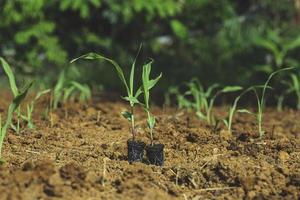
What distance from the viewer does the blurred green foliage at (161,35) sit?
717 cm

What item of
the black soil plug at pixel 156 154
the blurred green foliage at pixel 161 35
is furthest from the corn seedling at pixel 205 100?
the blurred green foliage at pixel 161 35

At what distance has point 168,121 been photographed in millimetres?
3967

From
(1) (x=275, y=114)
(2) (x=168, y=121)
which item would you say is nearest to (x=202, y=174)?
(2) (x=168, y=121)

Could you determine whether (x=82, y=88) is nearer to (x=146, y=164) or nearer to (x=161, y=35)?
(x=146, y=164)

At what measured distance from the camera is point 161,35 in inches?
344

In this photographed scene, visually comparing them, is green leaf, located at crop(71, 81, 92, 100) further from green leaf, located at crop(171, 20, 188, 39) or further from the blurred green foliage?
green leaf, located at crop(171, 20, 188, 39)

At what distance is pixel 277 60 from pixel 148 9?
1.77 metres

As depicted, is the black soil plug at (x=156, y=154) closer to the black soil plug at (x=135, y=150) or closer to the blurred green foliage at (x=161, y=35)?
the black soil plug at (x=135, y=150)

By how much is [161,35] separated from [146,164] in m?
5.90

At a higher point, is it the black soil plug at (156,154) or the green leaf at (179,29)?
the green leaf at (179,29)

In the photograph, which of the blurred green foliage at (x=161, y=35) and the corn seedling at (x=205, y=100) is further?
the blurred green foliage at (x=161, y=35)

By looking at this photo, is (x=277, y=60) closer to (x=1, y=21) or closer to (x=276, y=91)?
(x=276, y=91)

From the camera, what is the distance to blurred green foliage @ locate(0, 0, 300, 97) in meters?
7.17

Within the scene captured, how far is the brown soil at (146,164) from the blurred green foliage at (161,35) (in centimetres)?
319
